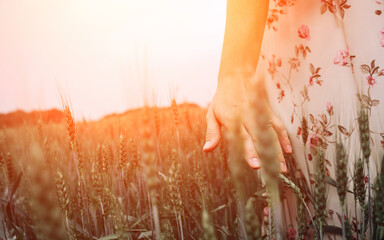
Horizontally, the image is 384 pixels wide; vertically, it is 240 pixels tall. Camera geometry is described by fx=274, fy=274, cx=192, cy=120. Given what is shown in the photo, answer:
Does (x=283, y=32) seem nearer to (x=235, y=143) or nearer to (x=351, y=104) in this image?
(x=351, y=104)

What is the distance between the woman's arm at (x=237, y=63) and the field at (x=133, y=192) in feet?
0.54

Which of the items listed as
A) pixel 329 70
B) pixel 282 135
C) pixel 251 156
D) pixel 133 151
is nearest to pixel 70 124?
pixel 133 151

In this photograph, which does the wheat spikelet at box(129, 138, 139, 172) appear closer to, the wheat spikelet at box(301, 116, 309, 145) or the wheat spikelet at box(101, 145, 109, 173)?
the wheat spikelet at box(101, 145, 109, 173)

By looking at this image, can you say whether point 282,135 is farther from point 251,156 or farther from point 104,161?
point 104,161

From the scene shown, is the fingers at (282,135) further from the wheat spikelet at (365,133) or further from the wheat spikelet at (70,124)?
the wheat spikelet at (70,124)

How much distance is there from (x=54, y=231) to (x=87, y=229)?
67 cm

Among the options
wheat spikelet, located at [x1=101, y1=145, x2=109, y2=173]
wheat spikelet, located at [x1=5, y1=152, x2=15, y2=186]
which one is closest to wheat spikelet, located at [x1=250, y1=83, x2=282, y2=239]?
wheat spikelet, located at [x1=101, y1=145, x2=109, y2=173]

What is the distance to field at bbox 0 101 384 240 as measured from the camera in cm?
37

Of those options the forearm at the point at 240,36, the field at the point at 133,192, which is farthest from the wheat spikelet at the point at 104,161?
the forearm at the point at 240,36

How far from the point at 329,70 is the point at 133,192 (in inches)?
38.8

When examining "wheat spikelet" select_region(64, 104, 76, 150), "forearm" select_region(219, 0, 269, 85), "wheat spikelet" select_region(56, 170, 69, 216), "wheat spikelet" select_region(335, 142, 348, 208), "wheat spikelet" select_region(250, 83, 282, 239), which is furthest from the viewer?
"forearm" select_region(219, 0, 269, 85)

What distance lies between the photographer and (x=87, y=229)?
91 cm

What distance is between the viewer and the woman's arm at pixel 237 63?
870mm

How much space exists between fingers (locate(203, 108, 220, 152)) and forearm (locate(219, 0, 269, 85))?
A: 0.12 metres
